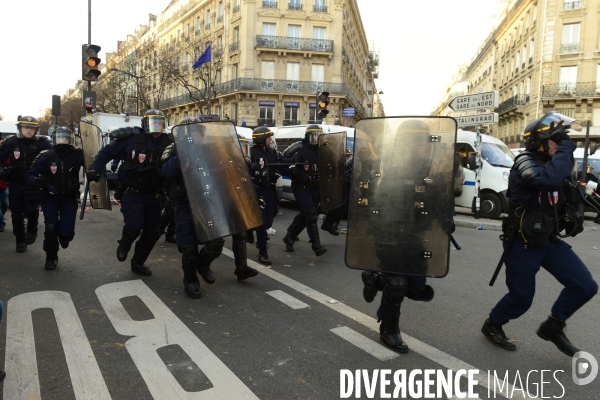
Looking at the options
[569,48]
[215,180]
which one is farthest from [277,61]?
[215,180]

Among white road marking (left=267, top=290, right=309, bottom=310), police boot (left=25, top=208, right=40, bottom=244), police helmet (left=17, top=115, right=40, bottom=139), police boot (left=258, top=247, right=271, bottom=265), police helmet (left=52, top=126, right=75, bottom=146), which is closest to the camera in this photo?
white road marking (left=267, top=290, right=309, bottom=310)

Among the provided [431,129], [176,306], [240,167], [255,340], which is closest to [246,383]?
[255,340]

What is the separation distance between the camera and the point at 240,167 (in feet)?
15.6

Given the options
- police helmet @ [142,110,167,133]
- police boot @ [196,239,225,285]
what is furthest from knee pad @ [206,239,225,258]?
police helmet @ [142,110,167,133]

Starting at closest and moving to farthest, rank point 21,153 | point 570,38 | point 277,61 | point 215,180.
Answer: point 215,180, point 21,153, point 570,38, point 277,61

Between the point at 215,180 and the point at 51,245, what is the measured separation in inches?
94.3

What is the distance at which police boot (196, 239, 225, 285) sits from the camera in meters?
4.50

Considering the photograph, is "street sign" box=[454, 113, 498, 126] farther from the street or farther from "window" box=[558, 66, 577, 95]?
"window" box=[558, 66, 577, 95]

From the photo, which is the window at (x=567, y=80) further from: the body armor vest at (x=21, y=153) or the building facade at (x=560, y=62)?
the body armor vest at (x=21, y=153)

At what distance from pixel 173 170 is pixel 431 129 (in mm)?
2397

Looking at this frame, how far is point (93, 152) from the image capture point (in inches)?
233

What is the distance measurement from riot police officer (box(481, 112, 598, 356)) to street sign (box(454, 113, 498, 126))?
25.2ft

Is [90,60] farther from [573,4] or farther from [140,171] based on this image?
[573,4]

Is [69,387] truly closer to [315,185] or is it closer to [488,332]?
[488,332]
